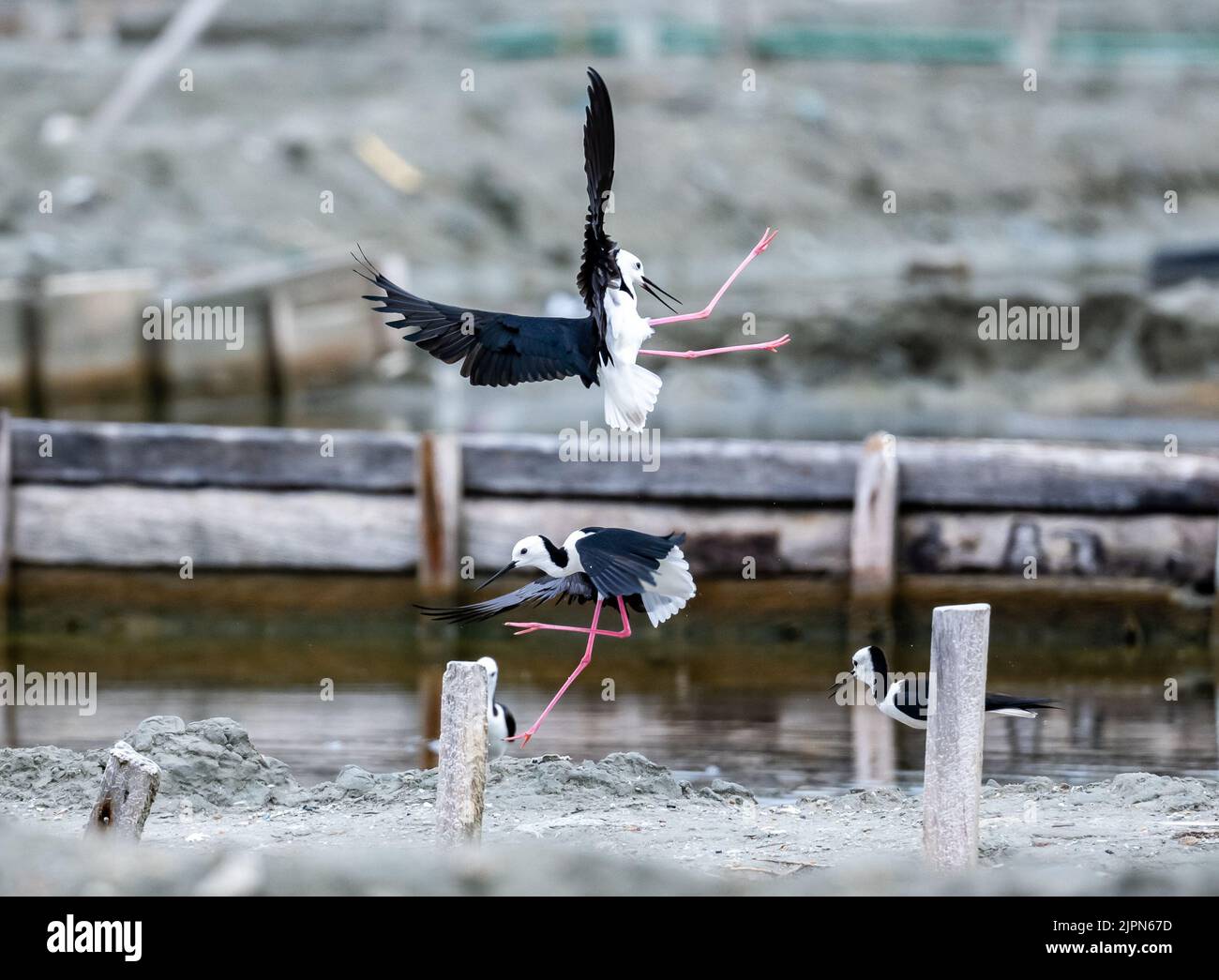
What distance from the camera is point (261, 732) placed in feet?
27.5

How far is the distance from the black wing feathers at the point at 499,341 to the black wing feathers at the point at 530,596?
72 centimetres

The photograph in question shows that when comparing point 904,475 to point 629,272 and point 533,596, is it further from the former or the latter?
point 629,272

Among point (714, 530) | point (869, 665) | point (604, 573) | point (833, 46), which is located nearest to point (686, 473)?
point (714, 530)

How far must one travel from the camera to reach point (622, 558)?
5.87 m

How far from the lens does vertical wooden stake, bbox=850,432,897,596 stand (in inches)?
386

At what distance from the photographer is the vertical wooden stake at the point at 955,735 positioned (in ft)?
16.9

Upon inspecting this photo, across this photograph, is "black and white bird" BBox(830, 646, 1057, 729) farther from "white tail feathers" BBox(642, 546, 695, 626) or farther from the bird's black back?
the bird's black back

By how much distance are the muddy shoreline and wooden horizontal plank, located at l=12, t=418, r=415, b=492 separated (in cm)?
325

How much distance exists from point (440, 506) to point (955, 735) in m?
5.34

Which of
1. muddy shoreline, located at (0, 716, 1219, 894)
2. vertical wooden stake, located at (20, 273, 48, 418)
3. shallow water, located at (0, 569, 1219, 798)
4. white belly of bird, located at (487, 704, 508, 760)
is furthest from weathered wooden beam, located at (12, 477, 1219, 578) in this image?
vertical wooden stake, located at (20, 273, 48, 418)

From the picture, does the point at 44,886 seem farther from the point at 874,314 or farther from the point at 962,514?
the point at 874,314

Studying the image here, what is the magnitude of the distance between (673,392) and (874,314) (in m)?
3.09

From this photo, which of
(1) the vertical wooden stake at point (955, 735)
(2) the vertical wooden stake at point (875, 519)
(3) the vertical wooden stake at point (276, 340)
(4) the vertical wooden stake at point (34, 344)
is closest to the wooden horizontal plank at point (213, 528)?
(2) the vertical wooden stake at point (875, 519)

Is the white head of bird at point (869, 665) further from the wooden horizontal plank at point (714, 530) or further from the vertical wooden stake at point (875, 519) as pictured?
the wooden horizontal plank at point (714, 530)
